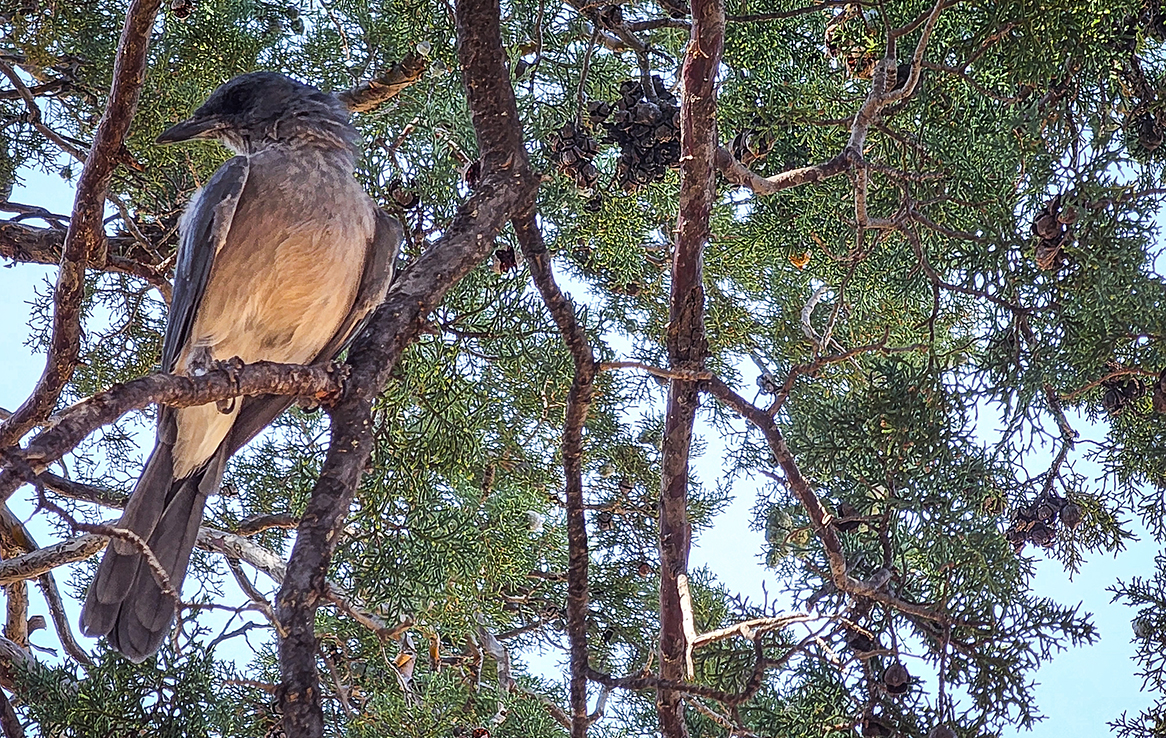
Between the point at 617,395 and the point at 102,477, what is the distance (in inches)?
51.7

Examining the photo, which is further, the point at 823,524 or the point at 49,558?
the point at 49,558

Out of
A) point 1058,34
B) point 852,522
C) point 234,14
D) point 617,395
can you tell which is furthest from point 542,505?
point 1058,34

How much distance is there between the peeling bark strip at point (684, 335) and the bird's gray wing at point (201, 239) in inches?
29.2

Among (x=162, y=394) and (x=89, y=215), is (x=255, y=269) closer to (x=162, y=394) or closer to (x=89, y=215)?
(x=89, y=215)

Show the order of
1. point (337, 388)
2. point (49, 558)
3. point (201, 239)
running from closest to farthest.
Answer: point (337, 388) → point (201, 239) → point (49, 558)

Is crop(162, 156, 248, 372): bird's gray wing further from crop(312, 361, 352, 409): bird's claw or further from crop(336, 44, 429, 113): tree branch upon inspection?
crop(312, 361, 352, 409): bird's claw

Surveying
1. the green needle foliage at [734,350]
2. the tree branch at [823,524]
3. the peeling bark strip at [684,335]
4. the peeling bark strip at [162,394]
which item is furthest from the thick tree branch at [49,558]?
the tree branch at [823,524]

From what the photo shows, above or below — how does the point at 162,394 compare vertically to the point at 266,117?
below

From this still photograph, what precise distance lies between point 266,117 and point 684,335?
35.3 inches

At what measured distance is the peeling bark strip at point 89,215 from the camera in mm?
1039

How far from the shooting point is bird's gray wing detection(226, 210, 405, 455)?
1.64m

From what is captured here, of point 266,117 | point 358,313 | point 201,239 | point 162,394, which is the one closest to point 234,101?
point 266,117

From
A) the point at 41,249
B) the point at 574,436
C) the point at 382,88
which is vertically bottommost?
the point at 574,436

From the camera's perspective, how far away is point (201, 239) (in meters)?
1.64
